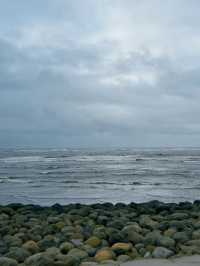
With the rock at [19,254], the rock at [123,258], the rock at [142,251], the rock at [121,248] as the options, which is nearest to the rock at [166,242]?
the rock at [142,251]

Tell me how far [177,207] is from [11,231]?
144 inches

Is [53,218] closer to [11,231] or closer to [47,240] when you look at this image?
[11,231]

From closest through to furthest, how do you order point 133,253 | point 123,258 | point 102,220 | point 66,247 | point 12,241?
1. point 123,258
2. point 133,253
3. point 66,247
4. point 12,241
5. point 102,220

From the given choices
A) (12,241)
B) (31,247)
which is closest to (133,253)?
(31,247)

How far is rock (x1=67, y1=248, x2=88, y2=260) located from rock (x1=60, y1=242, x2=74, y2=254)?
11 centimetres

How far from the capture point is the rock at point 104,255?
4.47 metres

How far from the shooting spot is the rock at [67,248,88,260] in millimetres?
4475

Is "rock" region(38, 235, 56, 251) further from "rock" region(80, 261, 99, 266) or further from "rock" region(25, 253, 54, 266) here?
"rock" region(80, 261, 99, 266)

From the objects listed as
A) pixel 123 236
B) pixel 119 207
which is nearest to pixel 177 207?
pixel 119 207

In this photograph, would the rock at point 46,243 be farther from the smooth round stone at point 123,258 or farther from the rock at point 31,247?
the smooth round stone at point 123,258

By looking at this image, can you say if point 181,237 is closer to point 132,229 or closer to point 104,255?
point 132,229

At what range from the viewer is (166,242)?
493 cm

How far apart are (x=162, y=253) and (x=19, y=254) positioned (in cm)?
166

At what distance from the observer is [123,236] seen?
530 centimetres
